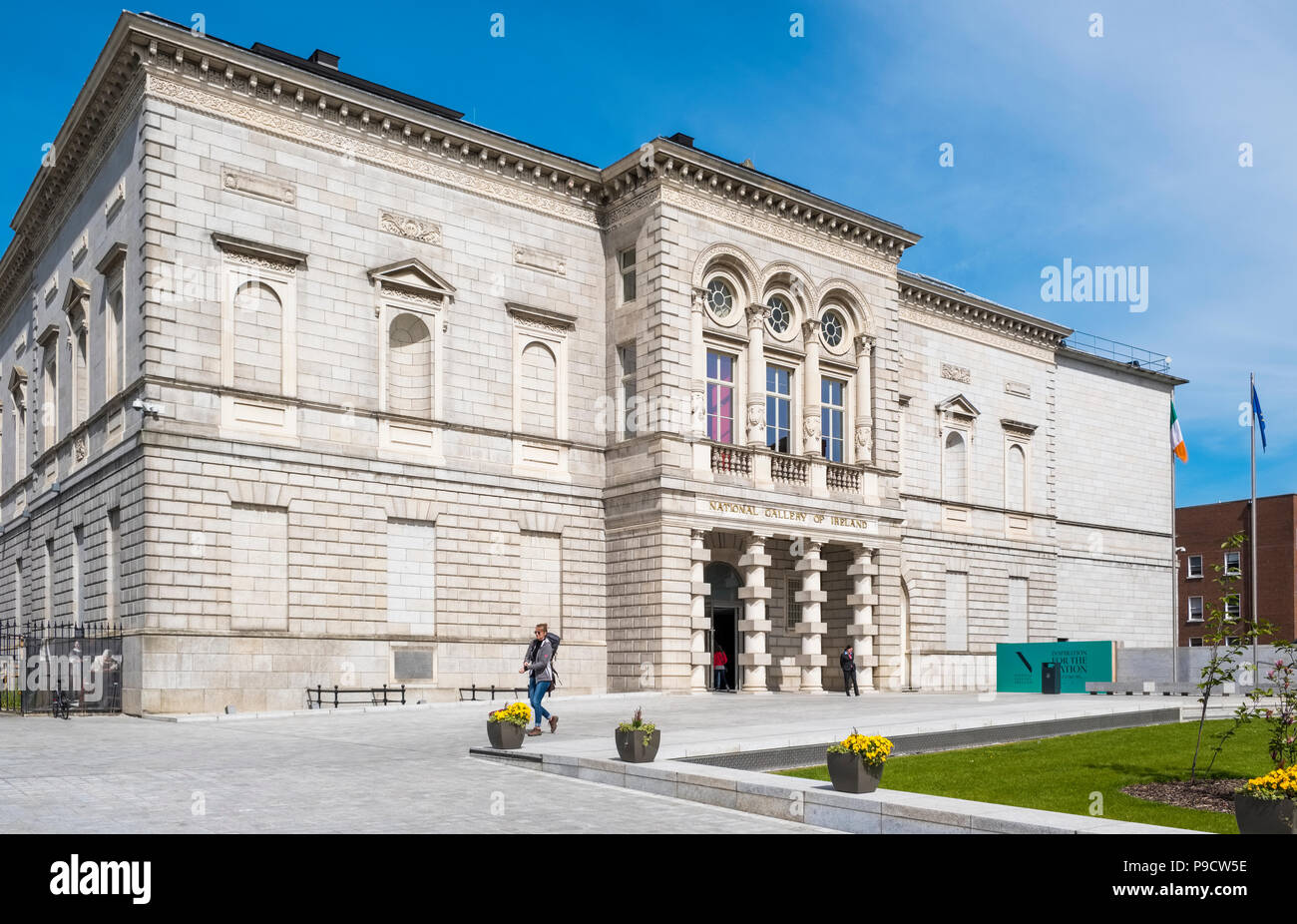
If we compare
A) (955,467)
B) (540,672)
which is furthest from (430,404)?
(955,467)

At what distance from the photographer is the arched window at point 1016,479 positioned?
50500 millimetres

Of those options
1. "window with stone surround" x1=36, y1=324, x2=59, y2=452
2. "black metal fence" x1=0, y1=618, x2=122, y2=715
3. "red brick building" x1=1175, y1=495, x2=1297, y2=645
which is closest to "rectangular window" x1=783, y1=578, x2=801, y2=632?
"black metal fence" x1=0, y1=618, x2=122, y2=715

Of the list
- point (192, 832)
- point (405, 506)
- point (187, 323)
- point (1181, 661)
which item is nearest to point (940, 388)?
point (1181, 661)

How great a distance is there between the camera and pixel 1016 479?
51.1 metres

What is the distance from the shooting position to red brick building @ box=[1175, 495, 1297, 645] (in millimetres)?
69875

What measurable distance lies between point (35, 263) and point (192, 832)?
3466 cm

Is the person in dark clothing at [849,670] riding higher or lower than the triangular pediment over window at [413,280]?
lower

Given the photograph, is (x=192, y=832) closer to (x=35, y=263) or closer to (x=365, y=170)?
(x=365, y=170)

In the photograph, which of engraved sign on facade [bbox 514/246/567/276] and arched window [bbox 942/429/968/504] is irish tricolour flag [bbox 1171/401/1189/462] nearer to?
arched window [bbox 942/429/968/504]

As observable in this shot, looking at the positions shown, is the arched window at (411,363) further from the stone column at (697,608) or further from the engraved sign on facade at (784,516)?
the stone column at (697,608)

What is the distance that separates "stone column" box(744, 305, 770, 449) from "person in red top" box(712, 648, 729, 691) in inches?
277

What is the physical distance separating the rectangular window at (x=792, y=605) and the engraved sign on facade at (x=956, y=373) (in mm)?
12278

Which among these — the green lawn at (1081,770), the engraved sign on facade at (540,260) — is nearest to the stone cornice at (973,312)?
the engraved sign on facade at (540,260)
